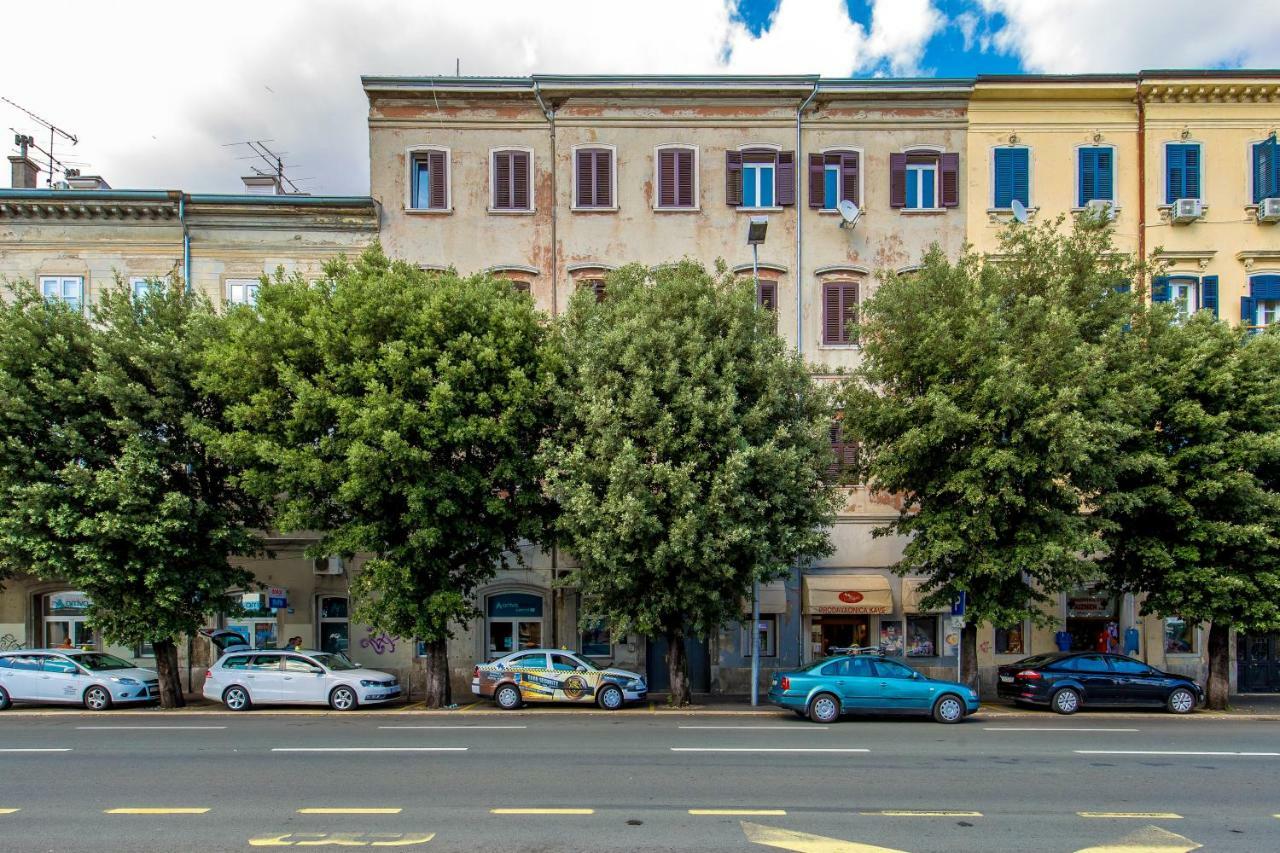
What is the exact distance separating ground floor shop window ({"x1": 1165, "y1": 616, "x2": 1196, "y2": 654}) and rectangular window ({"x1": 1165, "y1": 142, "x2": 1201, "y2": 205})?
38.3 feet

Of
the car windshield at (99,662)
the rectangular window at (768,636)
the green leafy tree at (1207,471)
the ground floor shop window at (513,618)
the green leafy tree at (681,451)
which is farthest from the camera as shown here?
the ground floor shop window at (513,618)

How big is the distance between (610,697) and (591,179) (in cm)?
1394

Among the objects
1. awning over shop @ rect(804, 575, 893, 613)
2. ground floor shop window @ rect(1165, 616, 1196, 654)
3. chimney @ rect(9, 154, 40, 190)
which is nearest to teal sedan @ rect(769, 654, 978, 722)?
awning over shop @ rect(804, 575, 893, 613)

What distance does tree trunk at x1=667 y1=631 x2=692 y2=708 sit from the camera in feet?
64.8

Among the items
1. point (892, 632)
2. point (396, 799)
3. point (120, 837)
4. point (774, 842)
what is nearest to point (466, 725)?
point (396, 799)

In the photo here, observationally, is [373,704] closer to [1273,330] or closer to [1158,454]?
[1158,454]

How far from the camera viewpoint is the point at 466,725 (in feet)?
54.5

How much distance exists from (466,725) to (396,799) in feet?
21.2

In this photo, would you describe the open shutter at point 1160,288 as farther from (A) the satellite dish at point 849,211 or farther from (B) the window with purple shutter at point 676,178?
(B) the window with purple shutter at point 676,178

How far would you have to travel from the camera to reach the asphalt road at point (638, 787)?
→ 8953mm

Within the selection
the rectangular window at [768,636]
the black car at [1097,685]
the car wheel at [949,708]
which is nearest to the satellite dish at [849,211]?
the rectangular window at [768,636]

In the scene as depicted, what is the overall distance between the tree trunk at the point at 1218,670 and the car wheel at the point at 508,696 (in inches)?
633

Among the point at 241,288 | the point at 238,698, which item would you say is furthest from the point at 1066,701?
the point at 241,288

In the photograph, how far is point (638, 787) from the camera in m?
11.0
